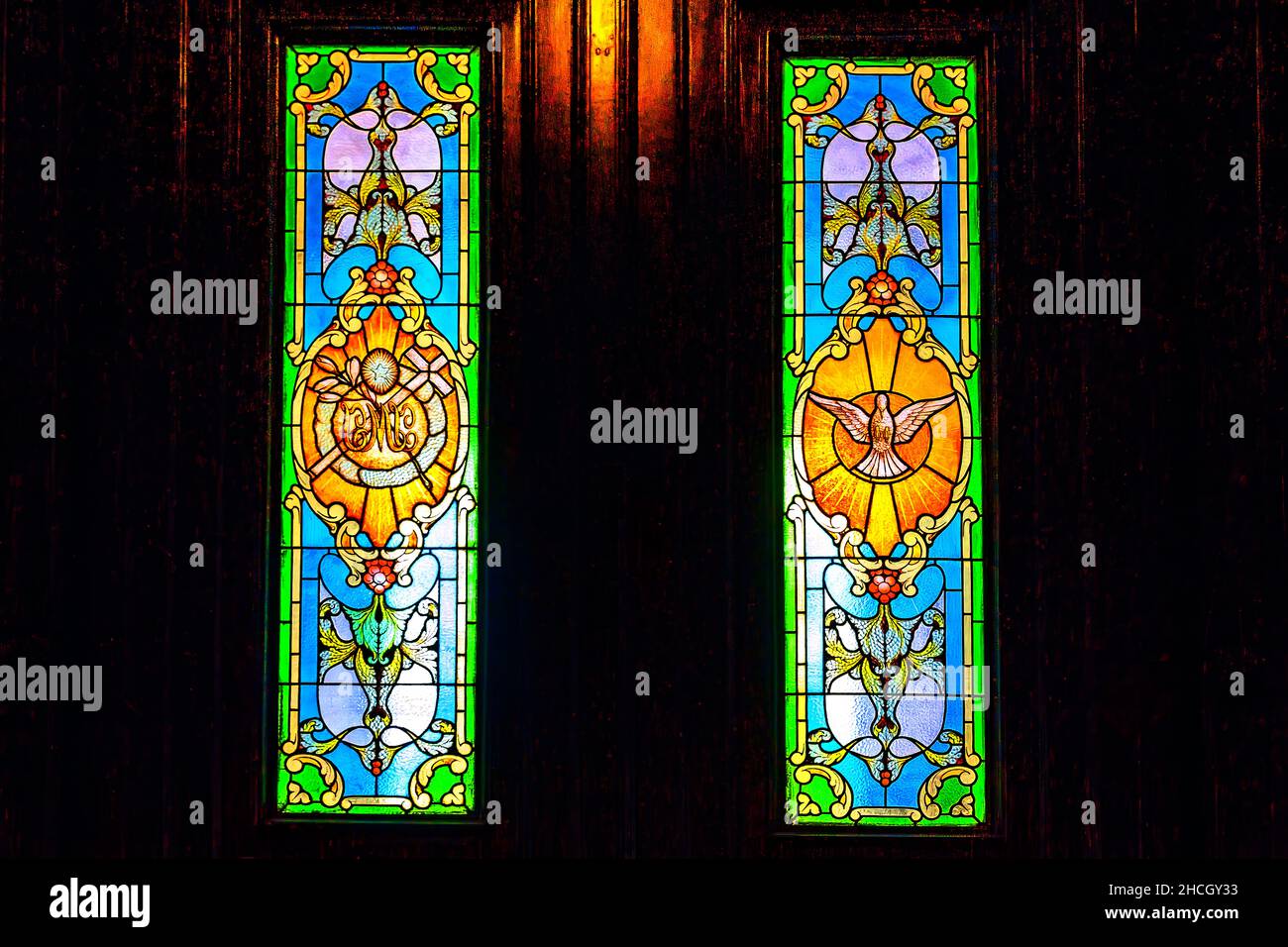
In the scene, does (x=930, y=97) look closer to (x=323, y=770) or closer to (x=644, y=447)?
(x=644, y=447)

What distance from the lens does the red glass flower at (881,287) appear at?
114 inches

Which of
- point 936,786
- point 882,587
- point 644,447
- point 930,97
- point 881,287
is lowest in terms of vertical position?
point 936,786

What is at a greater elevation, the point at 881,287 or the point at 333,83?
the point at 333,83

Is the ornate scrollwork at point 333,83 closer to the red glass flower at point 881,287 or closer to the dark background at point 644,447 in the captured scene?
the dark background at point 644,447

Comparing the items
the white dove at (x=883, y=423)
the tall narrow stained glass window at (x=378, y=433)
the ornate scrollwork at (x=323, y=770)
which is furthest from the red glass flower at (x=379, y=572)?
the white dove at (x=883, y=423)

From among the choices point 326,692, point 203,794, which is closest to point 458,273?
point 326,692

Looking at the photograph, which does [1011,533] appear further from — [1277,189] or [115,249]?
[115,249]

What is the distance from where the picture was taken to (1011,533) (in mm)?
2846

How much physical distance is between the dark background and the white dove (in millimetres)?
165

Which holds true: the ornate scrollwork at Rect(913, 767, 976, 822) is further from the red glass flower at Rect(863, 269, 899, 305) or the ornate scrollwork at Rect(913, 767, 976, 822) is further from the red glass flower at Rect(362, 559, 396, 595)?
the red glass flower at Rect(362, 559, 396, 595)

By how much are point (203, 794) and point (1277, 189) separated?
9.50 feet

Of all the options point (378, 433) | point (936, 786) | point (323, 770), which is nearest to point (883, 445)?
point (936, 786)

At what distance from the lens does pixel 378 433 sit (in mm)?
Result: 2885

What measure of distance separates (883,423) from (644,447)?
1.89 ft
